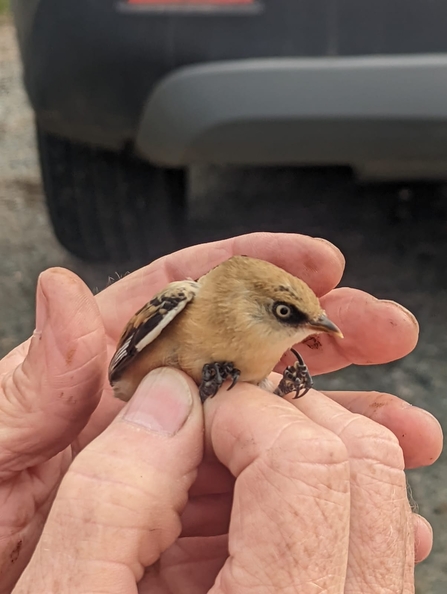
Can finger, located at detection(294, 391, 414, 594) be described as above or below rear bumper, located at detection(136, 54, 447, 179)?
below

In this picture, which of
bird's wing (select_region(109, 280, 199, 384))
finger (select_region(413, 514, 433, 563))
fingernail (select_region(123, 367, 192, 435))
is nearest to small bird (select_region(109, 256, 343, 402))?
bird's wing (select_region(109, 280, 199, 384))

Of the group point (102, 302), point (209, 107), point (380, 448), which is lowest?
point (102, 302)

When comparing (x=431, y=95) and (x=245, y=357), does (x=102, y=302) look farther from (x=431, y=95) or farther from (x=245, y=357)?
(x=431, y=95)

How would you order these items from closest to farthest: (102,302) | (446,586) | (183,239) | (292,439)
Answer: (292,439)
(102,302)
(446,586)
(183,239)

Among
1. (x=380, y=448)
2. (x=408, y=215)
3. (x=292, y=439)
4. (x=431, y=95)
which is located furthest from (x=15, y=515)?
(x=408, y=215)

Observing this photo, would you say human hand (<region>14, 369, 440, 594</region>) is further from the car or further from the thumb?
the car

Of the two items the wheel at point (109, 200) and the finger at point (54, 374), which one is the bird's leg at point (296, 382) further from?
the wheel at point (109, 200)

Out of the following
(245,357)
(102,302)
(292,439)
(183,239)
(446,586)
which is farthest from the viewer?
(183,239)

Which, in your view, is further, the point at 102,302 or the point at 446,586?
the point at 446,586
